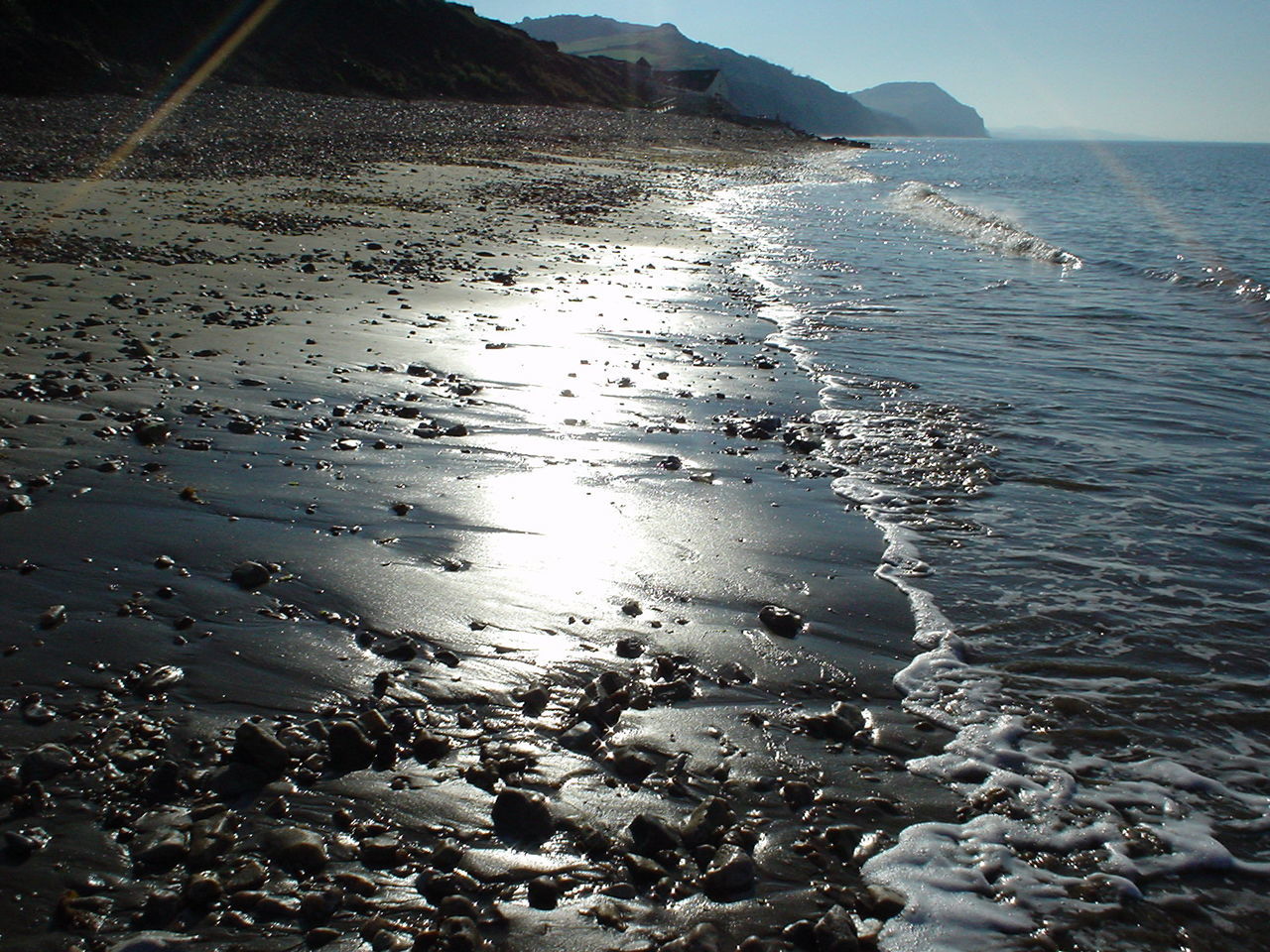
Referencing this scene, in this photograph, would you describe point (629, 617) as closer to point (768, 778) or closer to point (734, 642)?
point (734, 642)

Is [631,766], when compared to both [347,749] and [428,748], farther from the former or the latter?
[347,749]

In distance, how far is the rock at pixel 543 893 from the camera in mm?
2668

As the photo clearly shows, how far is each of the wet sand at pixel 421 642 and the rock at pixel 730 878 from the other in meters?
0.01

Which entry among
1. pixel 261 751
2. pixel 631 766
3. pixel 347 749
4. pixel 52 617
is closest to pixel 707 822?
pixel 631 766

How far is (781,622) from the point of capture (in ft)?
14.7

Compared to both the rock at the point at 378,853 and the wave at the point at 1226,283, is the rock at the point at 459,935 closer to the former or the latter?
the rock at the point at 378,853

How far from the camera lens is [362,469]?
235 inches

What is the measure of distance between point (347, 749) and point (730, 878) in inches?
54.7

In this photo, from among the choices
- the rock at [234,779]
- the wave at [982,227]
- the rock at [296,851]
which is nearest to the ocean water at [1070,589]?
the rock at [296,851]

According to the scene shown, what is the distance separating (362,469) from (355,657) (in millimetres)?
2364

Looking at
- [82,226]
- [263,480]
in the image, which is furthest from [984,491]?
[82,226]

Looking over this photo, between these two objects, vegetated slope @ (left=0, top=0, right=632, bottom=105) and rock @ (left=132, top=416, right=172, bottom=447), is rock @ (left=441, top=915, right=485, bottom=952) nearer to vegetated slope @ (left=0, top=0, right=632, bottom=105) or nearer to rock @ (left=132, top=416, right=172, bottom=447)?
rock @ (left=132, top=416, right=172, bottom=447)

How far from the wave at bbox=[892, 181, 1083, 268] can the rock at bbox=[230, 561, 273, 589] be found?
20851 millimetres

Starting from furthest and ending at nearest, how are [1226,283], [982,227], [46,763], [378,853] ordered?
[982,227]
[1226,283]
[46,763]
[378,853]
